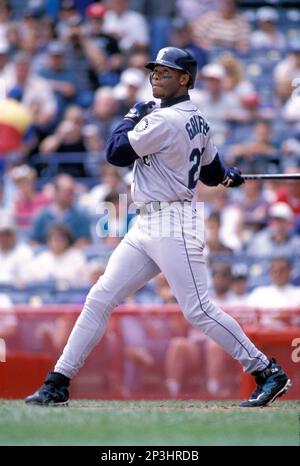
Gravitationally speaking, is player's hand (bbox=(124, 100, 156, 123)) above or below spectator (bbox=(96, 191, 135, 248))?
below

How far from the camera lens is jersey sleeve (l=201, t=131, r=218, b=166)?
657 cm

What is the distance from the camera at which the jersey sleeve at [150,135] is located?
6.19 meters

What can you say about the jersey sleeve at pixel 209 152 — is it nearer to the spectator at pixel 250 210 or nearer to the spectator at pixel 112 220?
the spectator at pixel 112 220

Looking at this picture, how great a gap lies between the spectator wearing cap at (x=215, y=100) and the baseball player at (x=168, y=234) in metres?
5.54

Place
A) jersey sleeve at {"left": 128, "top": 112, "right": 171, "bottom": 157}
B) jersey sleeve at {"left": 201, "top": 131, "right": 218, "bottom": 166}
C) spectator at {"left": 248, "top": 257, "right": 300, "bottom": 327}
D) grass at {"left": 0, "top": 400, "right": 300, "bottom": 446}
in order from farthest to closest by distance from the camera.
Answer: spectator at {"left": 248, "top": 257, "right": 300, "bottom": 327}, jersey sleeve at {"left": 201, "top": 131, "right": 218, "bottom": 166}, jersey sleeve at {"left": 128, "top": 112, "right": 171, "bottom": 157}, grass at {"left": 0, "top": 400, "right": 300, "bottom": 446}

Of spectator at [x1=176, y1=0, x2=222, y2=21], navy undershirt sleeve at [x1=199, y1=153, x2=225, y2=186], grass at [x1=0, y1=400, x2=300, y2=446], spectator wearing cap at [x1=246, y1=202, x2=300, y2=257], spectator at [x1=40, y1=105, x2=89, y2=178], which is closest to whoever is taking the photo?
grass at [x1=0, y1=400, x2=300, y2=446]

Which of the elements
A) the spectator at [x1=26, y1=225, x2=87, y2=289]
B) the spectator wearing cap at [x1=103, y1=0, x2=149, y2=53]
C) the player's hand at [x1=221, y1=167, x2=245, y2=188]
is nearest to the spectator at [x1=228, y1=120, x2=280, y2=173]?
the spectator at [x1=26, y1=225, x2=87, y2=289]

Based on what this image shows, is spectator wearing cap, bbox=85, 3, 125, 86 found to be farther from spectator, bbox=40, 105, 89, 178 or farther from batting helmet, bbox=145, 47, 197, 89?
batting helmet, bbox=145, 47, 197, 89

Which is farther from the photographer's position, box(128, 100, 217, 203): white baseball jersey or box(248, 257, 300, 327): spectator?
box(248, 257, 300, 327): spectator

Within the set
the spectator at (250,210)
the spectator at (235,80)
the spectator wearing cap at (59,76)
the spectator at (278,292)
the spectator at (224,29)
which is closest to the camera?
the spectator at (278,292)

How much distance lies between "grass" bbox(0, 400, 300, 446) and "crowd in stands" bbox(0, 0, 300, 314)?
343 centimetres

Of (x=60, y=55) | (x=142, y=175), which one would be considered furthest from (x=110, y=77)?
(x=142, y=175)

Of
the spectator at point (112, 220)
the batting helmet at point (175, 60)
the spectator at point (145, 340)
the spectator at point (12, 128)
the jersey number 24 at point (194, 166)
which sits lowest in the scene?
the spectator at point (145, 340)

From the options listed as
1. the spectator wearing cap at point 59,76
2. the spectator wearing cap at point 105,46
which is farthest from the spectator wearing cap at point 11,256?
the spectator wearing cap at point 105,46
